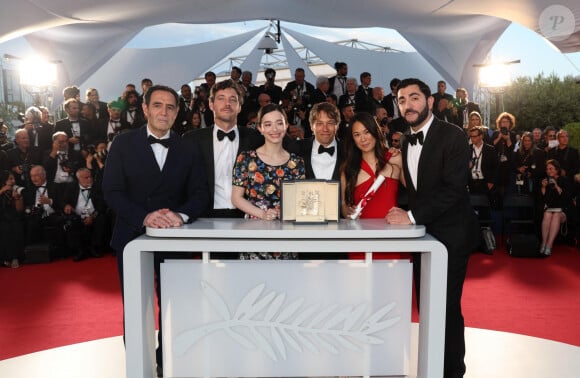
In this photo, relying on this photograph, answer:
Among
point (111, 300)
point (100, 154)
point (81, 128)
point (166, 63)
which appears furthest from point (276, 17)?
point (111, 300)

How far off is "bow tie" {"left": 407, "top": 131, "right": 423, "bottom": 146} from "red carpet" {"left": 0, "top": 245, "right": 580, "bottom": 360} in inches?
88.3

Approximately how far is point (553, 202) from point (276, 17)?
821 centimetres

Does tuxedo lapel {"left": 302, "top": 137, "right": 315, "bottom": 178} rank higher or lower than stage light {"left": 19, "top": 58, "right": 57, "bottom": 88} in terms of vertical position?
lower

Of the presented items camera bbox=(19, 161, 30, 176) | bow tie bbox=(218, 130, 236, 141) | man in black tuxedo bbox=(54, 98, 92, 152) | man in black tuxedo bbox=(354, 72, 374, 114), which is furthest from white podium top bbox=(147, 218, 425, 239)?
man in black tuxedo bbox=(354, 72, 374, 114)

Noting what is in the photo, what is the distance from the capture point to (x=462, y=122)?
9391 mm

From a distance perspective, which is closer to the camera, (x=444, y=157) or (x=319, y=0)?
(x=444, y=157)

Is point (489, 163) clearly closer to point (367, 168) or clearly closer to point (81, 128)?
point (367, 168)

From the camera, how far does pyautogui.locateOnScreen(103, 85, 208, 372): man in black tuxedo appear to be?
2.95 m

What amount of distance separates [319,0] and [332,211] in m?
9.43

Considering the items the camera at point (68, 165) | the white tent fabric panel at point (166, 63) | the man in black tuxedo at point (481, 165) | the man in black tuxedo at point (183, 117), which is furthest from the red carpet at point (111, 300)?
the white tent fabric panel at point (166, 63)

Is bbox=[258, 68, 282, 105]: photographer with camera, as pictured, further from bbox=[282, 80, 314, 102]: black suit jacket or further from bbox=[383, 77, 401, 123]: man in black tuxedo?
bbox=[383, 77, 401, 123]: man in black tuxedo

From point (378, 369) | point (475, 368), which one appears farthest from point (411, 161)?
point (475, 368)

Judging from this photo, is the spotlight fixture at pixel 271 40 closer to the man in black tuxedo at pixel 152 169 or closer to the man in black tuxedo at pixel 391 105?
the man in black tuxedo at pixel 391 105

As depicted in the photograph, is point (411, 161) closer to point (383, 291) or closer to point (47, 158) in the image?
point (383, 291)
